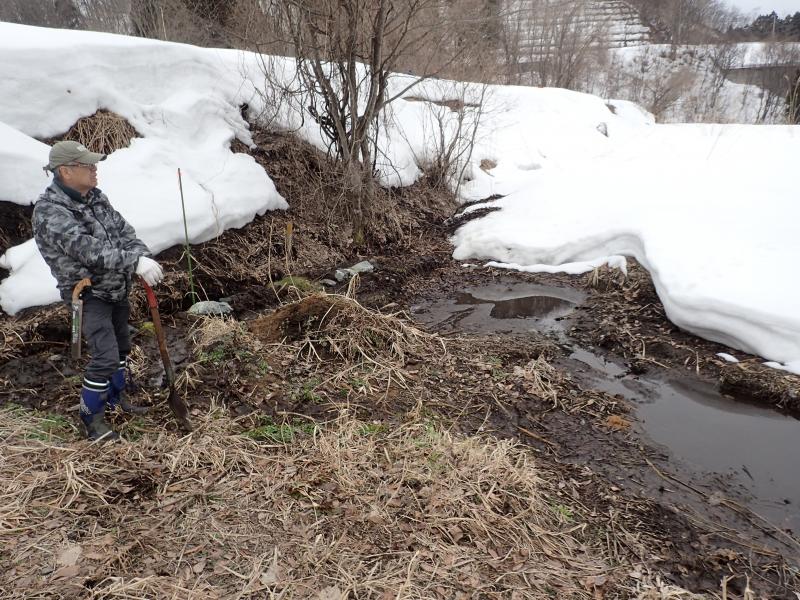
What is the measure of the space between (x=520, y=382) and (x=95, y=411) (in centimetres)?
323

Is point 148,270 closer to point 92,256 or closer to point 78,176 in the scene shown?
point 92,256

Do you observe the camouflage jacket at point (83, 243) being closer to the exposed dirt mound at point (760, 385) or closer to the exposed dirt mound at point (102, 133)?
the exposed dirt mound at point (102, 133)

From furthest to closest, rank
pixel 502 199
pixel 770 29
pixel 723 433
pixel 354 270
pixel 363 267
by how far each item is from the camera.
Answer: pixel 770 29
pixel 502 199
pixel 363 267
pixel 354 270
pixel 723 433

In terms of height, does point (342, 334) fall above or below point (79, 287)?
below

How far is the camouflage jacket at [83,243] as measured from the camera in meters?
2.84

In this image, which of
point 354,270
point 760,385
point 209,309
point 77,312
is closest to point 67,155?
point 77,312

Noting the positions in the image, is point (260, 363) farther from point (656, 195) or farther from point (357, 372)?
point (656, 195)

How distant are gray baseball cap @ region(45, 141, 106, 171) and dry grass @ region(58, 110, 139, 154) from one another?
3.62 m

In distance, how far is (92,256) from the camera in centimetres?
289

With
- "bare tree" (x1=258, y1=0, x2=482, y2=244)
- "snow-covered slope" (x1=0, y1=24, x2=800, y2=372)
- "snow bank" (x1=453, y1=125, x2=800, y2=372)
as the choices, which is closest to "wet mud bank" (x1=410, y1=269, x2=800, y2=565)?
"snow bank" (x1=453, y1=125, x2=800, y2=372)

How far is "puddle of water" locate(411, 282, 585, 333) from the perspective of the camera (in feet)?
18.4

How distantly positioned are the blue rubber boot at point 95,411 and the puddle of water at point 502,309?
335 centimetres

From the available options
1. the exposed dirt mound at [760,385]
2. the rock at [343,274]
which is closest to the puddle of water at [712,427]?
the exposed dirt mound at [760,385]

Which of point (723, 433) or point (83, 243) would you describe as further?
point (723, 433)
